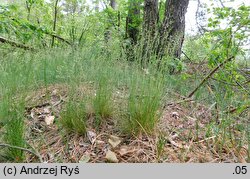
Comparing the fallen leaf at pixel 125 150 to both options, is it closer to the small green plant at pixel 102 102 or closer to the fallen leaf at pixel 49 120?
the small green plant at pixel 102 102

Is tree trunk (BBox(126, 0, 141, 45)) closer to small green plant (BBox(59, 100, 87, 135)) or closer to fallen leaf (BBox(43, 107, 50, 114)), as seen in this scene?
fallen leaf (BBox(43, 107, 50, 114))

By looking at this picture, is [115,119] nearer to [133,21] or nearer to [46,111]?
[46,111]

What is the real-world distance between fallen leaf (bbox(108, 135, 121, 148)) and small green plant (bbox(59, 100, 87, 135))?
212 mm

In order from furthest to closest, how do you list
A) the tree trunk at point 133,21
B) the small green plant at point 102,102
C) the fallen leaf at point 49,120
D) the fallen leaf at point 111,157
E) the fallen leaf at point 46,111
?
the tree trunk at point 133,21, the fallen leaf at point 46,111, the fallen leaf at point 49,120, the small green plant at point 102,102, the fallen leaf at point 111,157

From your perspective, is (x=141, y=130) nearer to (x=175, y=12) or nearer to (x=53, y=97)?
(x=53, y=97)

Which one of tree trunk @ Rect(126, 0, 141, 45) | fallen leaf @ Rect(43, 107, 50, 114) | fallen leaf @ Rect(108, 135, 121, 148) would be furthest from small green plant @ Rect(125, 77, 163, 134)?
tree trunk @ Rect(126, 0, 141, 45)

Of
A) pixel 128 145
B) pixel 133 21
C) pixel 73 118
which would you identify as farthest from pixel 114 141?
pixel 133 21

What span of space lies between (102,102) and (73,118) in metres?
0.25

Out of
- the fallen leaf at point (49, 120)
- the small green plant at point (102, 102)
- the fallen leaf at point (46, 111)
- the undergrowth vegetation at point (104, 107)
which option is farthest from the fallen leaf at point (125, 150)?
the fallen leaf at point (46, 111)

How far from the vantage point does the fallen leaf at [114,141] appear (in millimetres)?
1543

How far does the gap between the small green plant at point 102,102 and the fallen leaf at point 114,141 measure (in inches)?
7.8

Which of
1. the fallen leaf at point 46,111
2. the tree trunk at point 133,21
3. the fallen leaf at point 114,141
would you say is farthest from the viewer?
the tree trunk at point 133,21

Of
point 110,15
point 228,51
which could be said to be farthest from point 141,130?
point 110,15
